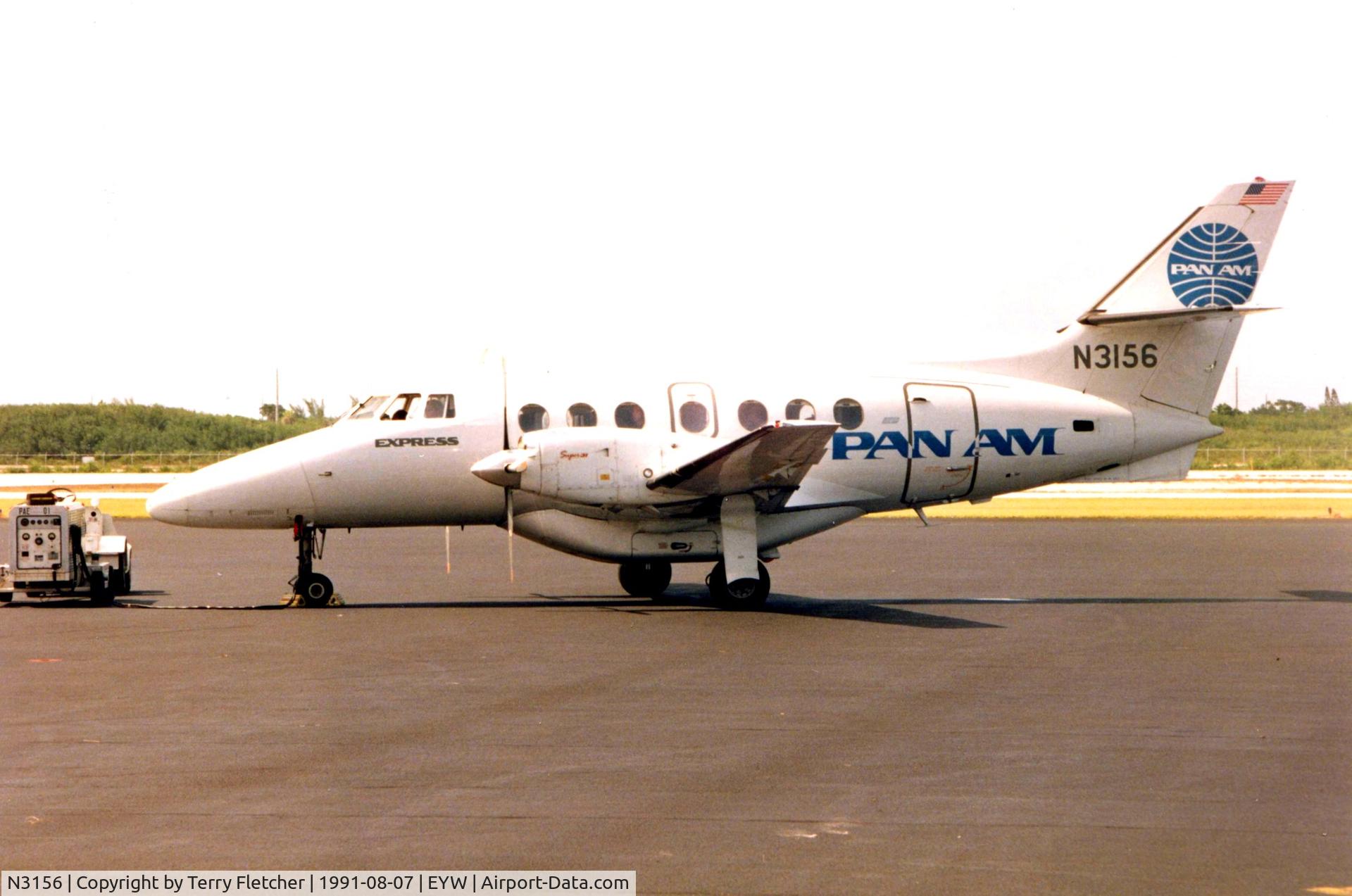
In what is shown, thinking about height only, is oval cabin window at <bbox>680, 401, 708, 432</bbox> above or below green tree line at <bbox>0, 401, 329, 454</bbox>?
below

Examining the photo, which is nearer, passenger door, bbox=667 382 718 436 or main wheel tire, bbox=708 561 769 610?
main wheel tire, bbox=708 561 769 610

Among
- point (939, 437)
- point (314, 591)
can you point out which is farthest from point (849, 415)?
point (314, 591)

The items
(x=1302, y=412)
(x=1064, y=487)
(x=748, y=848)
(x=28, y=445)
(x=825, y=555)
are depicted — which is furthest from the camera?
(x=28, y=445)

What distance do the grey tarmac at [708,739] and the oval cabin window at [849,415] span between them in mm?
2410

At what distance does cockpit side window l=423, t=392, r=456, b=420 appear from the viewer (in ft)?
61.9

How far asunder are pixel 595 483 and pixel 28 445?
258ft

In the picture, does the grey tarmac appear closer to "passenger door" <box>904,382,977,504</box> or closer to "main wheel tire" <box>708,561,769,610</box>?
"main wheel tire" <box>708,561,769,610</box>

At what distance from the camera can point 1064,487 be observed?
2319 inches

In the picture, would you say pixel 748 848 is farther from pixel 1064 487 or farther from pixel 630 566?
pixel 1064 487

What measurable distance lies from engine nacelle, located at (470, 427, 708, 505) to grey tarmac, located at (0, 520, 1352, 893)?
4.99 ft

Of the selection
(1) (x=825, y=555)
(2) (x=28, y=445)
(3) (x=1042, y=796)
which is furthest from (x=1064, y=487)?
(2) (x=28, y=445)

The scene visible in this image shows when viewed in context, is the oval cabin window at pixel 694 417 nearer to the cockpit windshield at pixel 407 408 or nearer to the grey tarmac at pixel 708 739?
the grey tarmac at pixel 708 739
